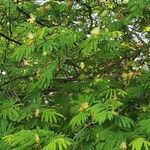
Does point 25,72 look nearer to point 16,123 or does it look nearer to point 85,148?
point 16,123

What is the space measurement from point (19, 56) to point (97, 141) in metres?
1.03

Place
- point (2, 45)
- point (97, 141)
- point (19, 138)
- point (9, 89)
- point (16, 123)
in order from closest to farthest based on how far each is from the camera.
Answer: point (19, 138)
point (97, 141)
point (16, 123)
point (9, 89)
point (2, 45)

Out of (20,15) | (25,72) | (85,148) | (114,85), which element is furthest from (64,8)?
(85,148)

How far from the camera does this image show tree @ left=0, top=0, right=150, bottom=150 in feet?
12.7

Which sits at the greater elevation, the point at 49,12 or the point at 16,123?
the point at 49,12

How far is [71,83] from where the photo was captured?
5105mm

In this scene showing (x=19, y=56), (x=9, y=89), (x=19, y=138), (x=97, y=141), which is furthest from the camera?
(x=9, y=89)

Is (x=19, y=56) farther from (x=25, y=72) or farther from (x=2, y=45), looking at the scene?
(x=2, y=45)

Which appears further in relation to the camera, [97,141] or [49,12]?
[49,12]

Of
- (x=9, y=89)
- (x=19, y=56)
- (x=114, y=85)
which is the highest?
(x=19, y=56)

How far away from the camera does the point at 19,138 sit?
11.9ft

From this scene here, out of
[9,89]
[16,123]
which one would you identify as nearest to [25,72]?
[9,89]

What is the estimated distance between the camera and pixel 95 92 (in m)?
4.51

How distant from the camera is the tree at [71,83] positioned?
3.86 metres
